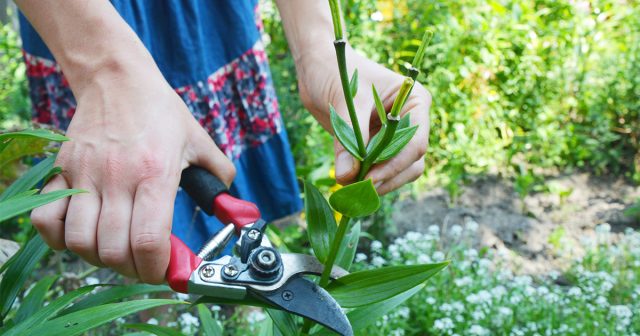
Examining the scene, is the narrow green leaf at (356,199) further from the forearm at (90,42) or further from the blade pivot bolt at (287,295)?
the forearm at (90,42)

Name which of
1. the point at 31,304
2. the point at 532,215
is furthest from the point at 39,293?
the point at 532,215

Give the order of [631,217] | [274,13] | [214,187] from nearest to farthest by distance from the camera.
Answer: [214,187] < [631,217] < [274,13]

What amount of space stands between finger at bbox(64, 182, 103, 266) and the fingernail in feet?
1.02

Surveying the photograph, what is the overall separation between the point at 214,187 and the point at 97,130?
0.20 metres

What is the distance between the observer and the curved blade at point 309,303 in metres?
0.84

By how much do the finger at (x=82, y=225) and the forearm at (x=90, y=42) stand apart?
0.60ft

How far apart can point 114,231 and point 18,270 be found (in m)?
0.23

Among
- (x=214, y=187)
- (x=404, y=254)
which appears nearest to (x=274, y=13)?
(x=404, y=254)

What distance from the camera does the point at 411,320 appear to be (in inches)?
71.3

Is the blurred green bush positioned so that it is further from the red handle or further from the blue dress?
the red handle

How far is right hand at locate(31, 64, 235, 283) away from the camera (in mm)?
787

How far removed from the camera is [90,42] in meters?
0.90

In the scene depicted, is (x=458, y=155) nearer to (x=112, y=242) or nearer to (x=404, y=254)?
(x=404, y=254)

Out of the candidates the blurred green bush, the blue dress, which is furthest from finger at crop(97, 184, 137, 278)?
the blurred green bush
